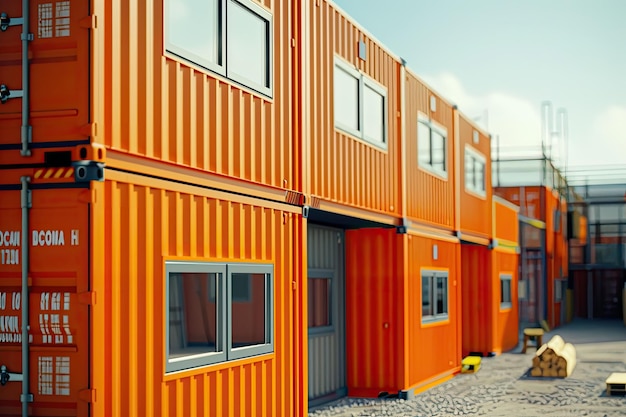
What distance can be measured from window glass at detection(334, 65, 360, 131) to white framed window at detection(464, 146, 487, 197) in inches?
295

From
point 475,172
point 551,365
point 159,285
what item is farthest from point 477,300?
point 159,285

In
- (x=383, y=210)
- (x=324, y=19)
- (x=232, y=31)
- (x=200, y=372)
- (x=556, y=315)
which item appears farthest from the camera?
(x=556, y=315)

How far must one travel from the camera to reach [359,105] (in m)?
14.0

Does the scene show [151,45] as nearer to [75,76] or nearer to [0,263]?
[75,76]

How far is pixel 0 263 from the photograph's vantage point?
24.8 feet

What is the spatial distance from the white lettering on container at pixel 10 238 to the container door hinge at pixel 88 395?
1.33 m

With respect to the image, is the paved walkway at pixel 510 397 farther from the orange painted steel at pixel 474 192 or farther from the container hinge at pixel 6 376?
the container hinge at pixel 6 376

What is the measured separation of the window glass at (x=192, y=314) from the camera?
29.0 feet

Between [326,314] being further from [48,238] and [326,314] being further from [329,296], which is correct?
[48,238]

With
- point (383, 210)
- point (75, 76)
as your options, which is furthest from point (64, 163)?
point (383, 210)

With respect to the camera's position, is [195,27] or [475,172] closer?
[195,27]

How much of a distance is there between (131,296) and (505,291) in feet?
62.2

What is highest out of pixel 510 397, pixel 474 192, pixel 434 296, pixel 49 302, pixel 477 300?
pixel 474 192

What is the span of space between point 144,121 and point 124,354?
2.02 meters
